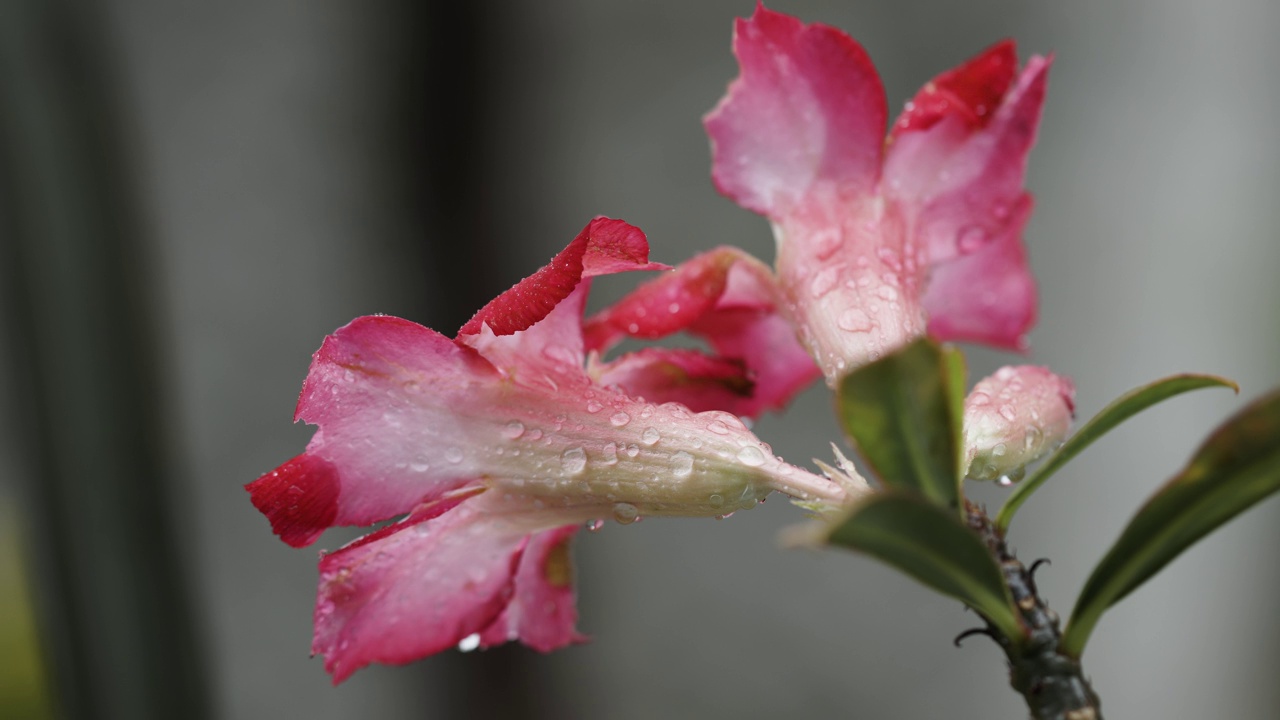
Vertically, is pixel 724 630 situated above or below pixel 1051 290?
below

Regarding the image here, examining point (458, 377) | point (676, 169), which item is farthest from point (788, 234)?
point (676, 169)

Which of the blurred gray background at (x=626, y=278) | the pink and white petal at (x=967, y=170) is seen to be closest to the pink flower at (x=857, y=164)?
the pink and white petal at (x=967, y=170)

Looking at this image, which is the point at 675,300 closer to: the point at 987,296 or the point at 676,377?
the point at 676,377

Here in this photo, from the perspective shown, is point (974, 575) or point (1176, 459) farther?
point (1176, 459)

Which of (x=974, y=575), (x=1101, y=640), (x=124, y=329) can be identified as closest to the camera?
(x=974, y=575)

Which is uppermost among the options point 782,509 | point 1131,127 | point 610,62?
point 610,62

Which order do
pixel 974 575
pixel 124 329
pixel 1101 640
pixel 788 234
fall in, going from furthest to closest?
pixel 1101 640
pixel 124 329
pixel 788 234
pixel 974 575

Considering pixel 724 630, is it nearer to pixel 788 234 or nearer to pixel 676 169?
pixel 676 169
